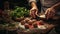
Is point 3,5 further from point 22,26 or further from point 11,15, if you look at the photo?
point 22,26

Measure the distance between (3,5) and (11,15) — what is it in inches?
15.0

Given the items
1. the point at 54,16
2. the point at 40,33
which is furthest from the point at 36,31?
the point at 54,16

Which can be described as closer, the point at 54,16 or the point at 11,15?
the point at 54,16

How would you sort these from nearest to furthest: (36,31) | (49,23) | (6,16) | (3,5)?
(36,31) < (49,23) < (6,16) < (3,5)

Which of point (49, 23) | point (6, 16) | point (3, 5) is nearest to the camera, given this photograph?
point (49, 23)

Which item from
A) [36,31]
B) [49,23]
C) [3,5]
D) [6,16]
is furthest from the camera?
[3,5]

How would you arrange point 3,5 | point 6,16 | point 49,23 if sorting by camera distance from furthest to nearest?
point 3,5
point 6,16
point 49,23

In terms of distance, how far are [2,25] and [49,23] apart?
0.39 m

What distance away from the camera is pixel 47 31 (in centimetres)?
114

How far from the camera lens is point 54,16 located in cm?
126

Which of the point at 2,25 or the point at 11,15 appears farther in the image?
the point at 11,15

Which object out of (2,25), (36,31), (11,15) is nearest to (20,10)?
(11,15)

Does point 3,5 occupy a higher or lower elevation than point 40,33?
higher

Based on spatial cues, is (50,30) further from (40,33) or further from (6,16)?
(6,16)
